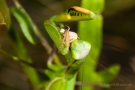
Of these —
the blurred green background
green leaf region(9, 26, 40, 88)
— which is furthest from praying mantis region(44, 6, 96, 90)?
the blurred green background

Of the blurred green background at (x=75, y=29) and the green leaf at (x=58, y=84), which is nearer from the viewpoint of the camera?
the green leaf at (x=58, y=84)

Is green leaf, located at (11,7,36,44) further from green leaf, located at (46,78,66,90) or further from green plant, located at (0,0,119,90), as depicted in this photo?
green leaf, located at (46,78,66,90)

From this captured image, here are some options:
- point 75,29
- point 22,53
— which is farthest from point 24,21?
point 75,29

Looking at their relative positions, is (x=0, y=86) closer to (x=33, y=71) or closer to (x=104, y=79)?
(x=33, y=71)

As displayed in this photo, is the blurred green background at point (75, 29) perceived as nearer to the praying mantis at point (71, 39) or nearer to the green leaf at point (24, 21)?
the green leaf at point (24, 21)

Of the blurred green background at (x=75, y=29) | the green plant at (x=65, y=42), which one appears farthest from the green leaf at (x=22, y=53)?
the blurred green background at (x=75, y=29)

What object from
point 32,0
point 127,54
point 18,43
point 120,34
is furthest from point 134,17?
point 18,43

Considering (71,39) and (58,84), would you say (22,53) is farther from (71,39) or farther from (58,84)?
(71,39)

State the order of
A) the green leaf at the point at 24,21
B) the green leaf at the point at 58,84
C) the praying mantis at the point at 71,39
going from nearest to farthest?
the praying mantis at the point at 71,39 → the green leaf at the point at 58,84 → the green leaf at the point at 24,21
